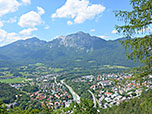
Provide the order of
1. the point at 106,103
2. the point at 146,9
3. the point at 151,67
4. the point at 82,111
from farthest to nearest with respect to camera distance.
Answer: the point at 106,103
the point at 82,111
the point at 151,67
the point at 146,9

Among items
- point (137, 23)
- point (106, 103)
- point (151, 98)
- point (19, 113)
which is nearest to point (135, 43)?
point (137, 23)

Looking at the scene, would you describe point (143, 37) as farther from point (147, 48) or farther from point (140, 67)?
point (140, 67)

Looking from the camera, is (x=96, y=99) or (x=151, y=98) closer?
(x=151, y=98)

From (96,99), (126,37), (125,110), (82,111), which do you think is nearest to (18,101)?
(96,99)

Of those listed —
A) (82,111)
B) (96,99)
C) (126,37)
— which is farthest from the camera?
(96,99)

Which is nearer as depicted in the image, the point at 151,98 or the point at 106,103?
the point at 151,98

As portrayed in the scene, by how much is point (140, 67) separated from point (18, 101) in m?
54.8

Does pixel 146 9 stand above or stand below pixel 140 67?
above

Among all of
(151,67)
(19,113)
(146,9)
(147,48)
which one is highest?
(146,9)

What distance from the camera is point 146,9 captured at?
5.57 meters

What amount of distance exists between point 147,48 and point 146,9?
1.69 meters

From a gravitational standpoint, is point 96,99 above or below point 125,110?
below

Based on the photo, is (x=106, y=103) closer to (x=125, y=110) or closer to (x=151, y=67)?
(x=125, y=110)

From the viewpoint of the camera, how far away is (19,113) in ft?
31.4
